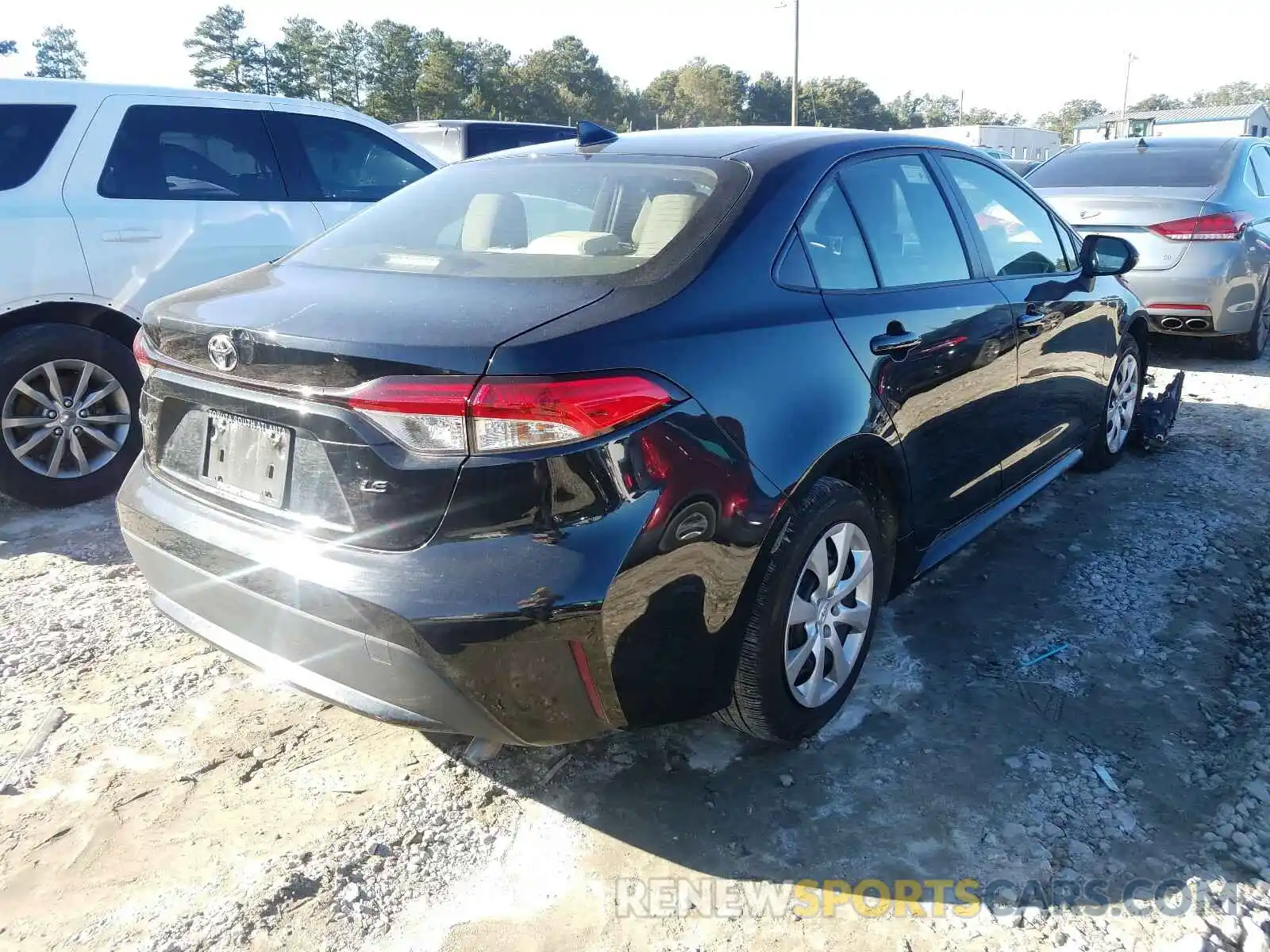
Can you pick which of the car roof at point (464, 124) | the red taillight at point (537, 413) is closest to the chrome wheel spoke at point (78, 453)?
the red taillight at point (537, 413)

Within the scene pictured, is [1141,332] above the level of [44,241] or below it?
below

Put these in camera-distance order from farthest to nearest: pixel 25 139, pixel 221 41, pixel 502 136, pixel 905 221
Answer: pixel 221 41, pixel 502 136, pixel 25 139, pixel 905 221

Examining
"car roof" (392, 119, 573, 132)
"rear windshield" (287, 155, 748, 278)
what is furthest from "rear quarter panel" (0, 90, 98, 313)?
"car roof" (392, 119, 573, 132)

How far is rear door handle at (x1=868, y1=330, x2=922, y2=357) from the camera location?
263 centimetres

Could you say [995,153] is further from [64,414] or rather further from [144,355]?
[144,355]

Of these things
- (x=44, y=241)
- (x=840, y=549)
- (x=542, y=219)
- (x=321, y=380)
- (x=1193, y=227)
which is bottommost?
(x=840, y=549)

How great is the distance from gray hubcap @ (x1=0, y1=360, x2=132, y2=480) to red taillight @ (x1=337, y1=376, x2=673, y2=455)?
10.4 ft

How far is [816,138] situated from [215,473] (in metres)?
1.91

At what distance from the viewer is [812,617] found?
99.1 inches

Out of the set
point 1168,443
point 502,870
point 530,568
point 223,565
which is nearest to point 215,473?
point 223,565

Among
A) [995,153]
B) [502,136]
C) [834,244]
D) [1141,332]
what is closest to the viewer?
[834,244]

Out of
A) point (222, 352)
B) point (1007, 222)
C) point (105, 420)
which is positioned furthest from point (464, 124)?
point (222, 352)

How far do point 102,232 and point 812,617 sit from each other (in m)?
3.71

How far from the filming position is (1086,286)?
4086mm
